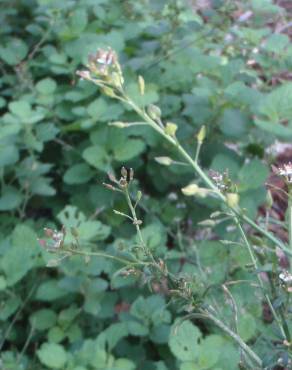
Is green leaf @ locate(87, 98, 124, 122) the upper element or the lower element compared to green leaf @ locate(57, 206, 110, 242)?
upper

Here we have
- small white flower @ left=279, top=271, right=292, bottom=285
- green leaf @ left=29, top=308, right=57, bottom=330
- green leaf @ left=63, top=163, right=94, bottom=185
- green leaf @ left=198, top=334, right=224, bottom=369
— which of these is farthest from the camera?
green leaf @ left=63, top=163, right=94, bottom=185

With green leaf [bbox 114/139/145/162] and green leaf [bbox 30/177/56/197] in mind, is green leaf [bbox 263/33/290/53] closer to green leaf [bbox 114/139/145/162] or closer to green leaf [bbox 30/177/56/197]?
green leaf [bbox 114/139/145/162]

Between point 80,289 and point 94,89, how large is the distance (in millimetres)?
724

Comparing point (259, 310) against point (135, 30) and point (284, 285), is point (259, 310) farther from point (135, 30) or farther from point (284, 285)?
point (135, 30)

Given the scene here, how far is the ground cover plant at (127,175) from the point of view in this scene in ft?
6.22

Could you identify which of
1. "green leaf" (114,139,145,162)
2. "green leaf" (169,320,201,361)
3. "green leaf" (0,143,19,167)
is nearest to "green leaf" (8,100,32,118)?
"green leaf" (0,143,19,167)

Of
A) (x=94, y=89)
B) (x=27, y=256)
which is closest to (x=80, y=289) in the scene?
(x=27, y=256)

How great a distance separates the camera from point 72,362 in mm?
1732

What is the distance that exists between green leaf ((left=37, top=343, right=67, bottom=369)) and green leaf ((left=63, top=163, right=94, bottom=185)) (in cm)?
64

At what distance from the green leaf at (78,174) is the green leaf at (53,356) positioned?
2.08ft

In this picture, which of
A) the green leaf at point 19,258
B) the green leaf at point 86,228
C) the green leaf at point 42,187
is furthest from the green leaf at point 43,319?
the green leaf at point 42,187

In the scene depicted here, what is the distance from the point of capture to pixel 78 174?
2.27 m

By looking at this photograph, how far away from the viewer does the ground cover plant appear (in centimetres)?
190

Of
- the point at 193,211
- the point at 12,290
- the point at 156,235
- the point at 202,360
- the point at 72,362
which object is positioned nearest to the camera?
the point at 202,360
